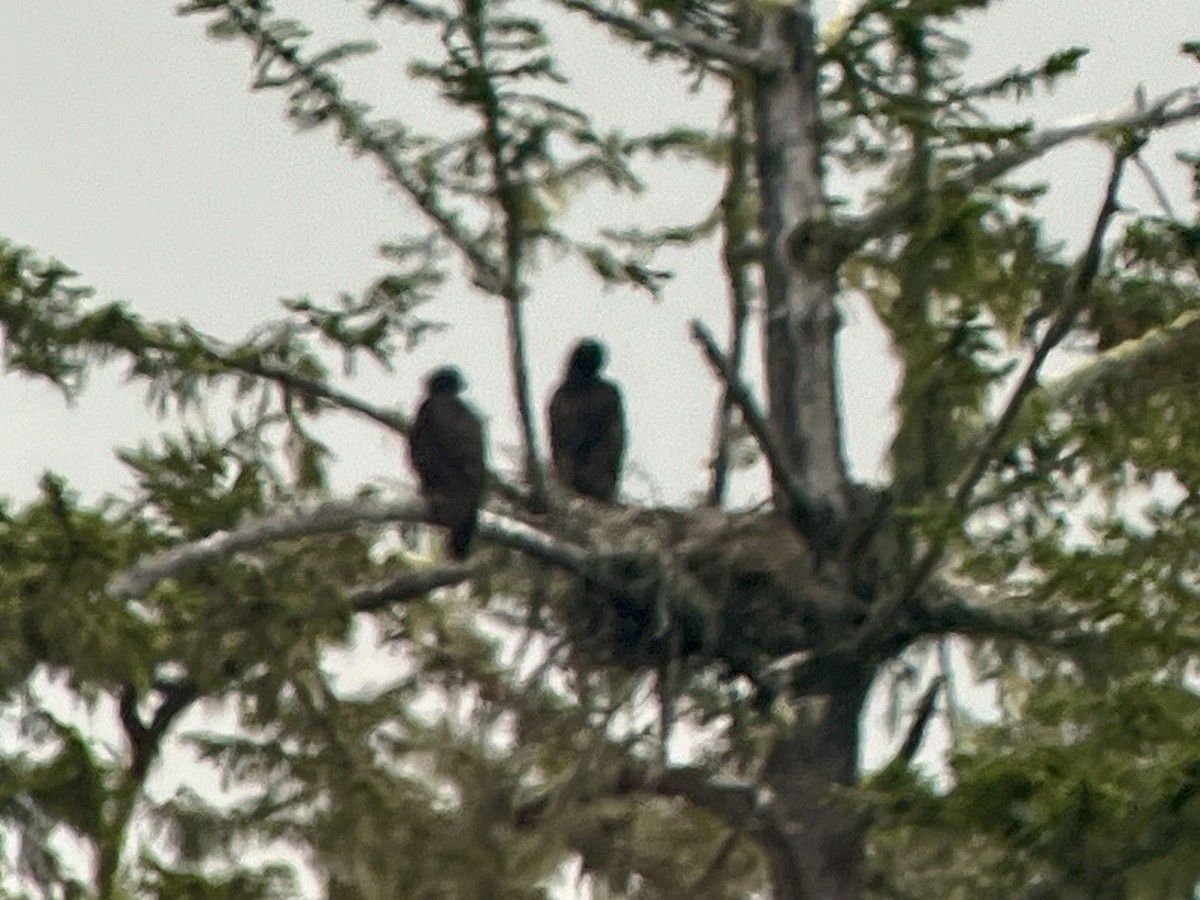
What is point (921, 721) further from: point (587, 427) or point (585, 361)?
point (585, 361)

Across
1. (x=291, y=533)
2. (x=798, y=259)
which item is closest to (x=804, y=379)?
(x=798, y=259)

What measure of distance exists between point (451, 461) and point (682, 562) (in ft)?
4.31

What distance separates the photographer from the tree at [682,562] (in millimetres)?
13602

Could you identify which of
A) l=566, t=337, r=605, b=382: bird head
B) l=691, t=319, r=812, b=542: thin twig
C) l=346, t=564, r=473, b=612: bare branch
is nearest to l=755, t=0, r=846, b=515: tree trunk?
l=691, t=319, r=812, b=542: thin twig

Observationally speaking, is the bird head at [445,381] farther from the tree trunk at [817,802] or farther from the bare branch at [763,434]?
the tree trunk at [817,802]

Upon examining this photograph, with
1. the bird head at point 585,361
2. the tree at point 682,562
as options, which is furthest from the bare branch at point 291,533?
the bird head at point 585,361

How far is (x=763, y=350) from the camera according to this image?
57.0 feet

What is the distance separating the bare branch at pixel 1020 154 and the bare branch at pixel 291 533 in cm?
288

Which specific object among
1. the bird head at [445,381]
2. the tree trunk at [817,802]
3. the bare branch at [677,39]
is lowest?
the tree trunk at [817,802]

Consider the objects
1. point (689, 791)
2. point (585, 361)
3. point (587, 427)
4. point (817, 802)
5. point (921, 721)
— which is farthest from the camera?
point (585, 361)

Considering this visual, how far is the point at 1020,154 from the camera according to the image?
54.6 ft

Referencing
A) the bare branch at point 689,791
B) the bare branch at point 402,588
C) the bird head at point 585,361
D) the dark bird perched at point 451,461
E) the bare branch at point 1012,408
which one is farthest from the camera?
the bird head at point 585,361

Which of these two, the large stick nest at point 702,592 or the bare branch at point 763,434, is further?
the large stick nest at point 702,592

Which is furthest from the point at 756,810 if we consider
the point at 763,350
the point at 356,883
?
the point at 763,350
